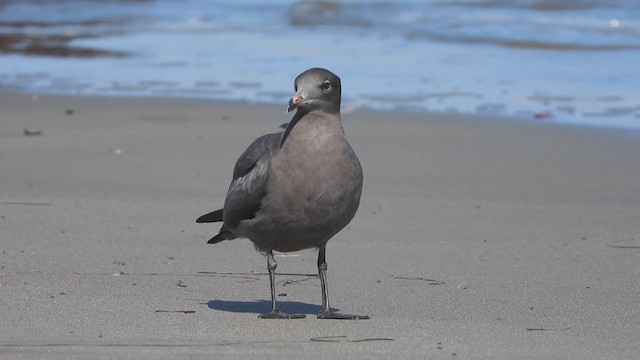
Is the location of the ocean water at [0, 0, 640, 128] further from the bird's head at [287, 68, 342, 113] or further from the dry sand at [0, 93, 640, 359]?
the bird's head at [287, 68, 342, 113]

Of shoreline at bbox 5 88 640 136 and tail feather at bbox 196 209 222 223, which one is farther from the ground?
tail feather at bbox 196 209 222 223

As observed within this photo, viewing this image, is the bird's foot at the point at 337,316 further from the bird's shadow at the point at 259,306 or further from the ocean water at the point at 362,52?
the ocean water at the point at 362,52

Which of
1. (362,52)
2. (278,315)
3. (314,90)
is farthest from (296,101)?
(362,52)

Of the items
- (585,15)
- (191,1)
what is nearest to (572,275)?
(585,15)

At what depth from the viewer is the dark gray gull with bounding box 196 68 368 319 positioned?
16.5 ft

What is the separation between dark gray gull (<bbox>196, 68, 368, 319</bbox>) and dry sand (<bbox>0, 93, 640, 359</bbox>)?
0.36m

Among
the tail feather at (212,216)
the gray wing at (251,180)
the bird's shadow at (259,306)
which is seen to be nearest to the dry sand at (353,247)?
the bird's shadow at (259,306)

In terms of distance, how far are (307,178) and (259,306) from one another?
0.78 meters

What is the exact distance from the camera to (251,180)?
5.22 meters

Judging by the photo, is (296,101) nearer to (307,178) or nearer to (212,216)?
(307,178)

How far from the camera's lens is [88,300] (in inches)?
211

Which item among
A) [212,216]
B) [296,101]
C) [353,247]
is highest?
[296,101]

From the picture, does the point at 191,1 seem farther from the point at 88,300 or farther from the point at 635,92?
the point at 88,300

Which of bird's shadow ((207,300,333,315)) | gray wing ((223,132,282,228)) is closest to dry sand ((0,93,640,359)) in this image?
bird's shadow ((207,300,333,315))
